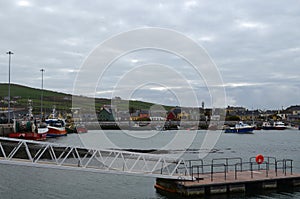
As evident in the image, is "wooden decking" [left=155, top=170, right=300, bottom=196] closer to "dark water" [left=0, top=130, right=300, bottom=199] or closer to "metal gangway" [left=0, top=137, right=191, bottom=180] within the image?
"dark water" [left=0, top=130, right=300, bottom=199]

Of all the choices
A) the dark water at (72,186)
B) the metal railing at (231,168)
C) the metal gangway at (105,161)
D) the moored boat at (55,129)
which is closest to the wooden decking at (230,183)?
the metal railing at (231,168)

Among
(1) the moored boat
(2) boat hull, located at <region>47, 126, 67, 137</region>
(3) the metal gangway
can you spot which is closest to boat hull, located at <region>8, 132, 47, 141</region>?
(2) boat hull, located at <region>47, 126, 67, 137</region>

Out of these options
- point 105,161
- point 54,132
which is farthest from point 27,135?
point 105,161

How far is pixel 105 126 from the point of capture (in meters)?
185

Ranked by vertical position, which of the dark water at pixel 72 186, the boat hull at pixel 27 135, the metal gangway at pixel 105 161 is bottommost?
the dark water at pixel 72 186

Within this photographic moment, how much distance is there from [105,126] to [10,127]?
316 feet

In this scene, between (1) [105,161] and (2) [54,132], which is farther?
(2) [54,132]

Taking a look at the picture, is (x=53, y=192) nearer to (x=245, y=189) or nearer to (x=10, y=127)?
(x=245, y=189)

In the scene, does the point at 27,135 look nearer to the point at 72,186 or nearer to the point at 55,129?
the point at 55,129

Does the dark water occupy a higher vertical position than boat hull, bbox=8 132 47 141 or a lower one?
lower

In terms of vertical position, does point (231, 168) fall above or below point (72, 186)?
above

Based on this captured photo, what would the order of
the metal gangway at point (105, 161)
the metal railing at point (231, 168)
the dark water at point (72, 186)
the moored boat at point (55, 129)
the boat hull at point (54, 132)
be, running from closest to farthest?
1. the metal gangway at point (105, 161)
2. the dark water at point (72, 186)
3. the metal railing at point (231, 168)
4. the boat hull at point (54, 132)
5. the moored boat at point (55, 129)

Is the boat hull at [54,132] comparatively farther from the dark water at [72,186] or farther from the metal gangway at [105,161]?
the dark water at [72,186]

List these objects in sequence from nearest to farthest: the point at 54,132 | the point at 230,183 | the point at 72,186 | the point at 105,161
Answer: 1. the point at 230,183
2. the point at 72,186
3. the point at 105,161
4. the point at 54,132
